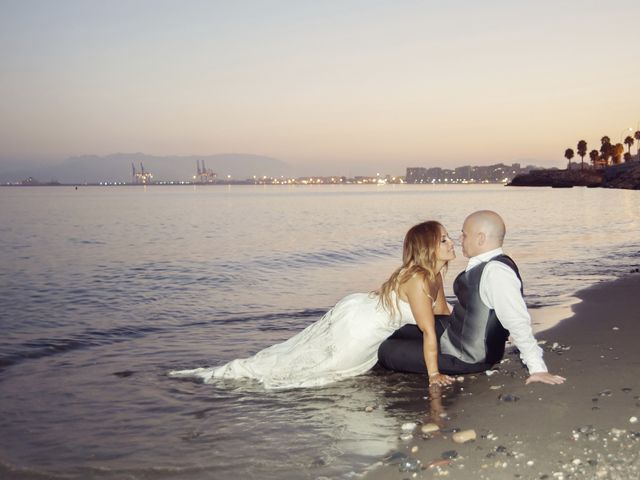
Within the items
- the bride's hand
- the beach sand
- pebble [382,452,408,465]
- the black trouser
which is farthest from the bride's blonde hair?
pebble [382,452,408,465]

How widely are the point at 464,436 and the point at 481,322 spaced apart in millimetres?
1839

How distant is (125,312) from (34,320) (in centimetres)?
192

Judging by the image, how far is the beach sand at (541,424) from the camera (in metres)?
4.76

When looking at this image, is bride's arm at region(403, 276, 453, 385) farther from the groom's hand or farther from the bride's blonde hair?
the groom's hand

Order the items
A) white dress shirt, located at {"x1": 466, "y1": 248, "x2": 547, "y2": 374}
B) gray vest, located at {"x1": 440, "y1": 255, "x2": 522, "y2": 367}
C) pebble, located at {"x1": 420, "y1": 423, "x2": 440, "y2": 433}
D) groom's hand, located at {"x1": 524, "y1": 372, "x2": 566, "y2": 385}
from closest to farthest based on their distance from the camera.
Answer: pebble, located at {"x1": 420, "y1": 423, "x2": 440, "y2": 433}
white dress shirt, located at {"x1": 466, "y1": 248, "x2": 547, "y2": 374}
groom's hand, located at {"x1": 524, "y1": 372, "x2": 566, "y2": 385}
gray vest, located at {"x1": 440, "y1": 255, "x2": 522, "y2": 367}

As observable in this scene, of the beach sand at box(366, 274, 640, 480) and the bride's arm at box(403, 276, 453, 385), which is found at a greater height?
the bride's arm at box(403, 276, 453, 385)

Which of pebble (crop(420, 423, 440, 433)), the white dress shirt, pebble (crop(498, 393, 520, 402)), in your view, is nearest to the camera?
pebble (crop(420, 423, 440, 433))

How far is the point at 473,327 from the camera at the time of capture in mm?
7270

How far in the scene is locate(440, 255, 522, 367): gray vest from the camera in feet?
22.9

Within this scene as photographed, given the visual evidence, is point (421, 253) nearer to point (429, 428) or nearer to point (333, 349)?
point (333, 349)

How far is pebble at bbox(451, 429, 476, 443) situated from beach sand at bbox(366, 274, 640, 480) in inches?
1.9

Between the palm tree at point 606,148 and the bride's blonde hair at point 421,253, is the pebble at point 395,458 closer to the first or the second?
the bride's blonde hair at point 421,253

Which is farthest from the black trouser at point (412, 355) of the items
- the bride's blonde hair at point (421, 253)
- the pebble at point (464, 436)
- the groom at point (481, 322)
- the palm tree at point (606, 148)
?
the palm tree at point (606, 148)

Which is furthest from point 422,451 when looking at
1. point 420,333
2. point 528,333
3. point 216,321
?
point 216,321
